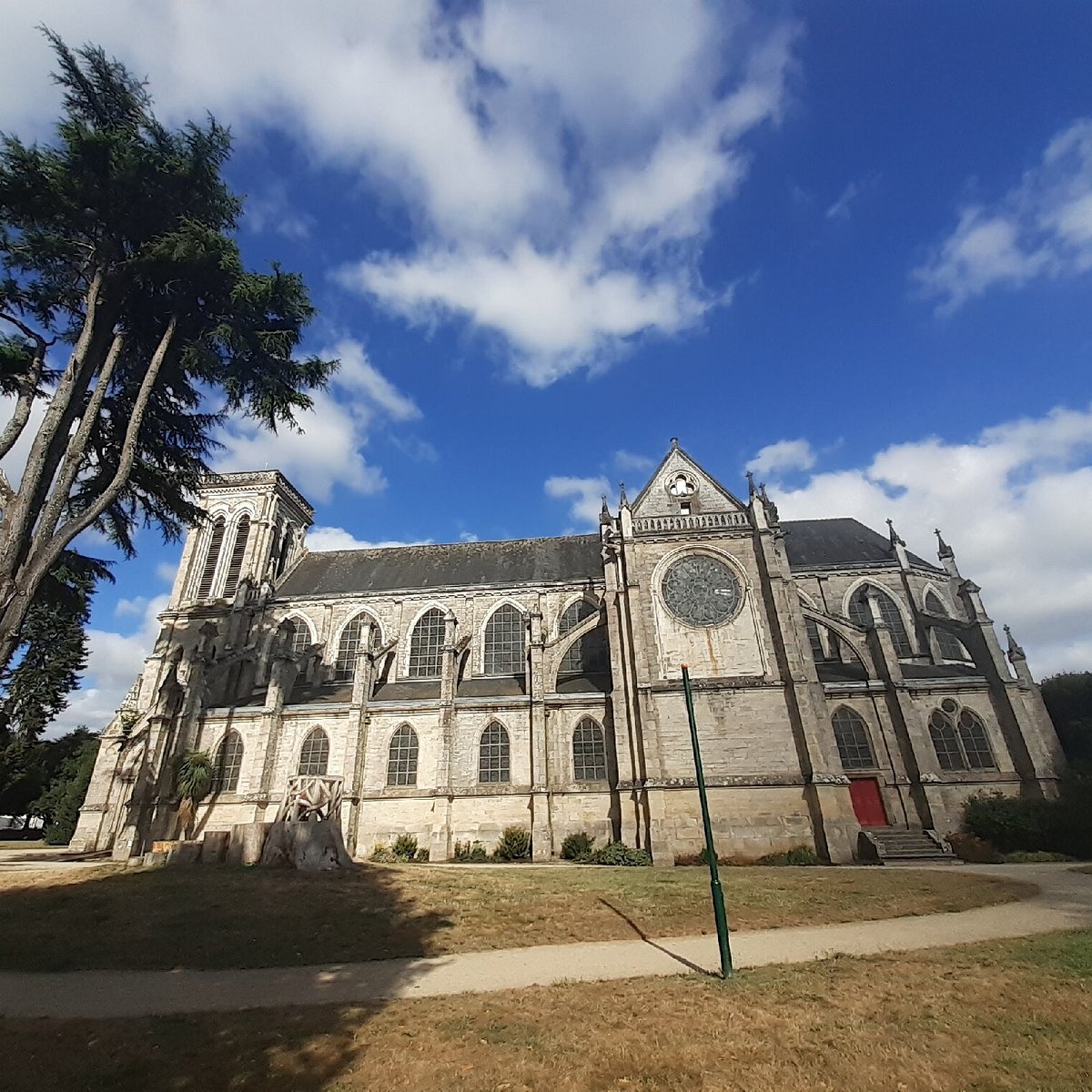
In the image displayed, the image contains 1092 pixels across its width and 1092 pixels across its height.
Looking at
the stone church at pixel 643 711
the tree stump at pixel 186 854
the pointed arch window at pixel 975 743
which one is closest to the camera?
the tree stump at pixel 186 854

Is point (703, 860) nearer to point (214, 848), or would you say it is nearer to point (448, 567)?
point (214, 848)

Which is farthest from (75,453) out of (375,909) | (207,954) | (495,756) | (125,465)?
(495,756)

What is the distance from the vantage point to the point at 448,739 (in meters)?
24.9

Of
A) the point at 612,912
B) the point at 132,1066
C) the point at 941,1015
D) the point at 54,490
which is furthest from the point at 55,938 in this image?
the point at 941,1015

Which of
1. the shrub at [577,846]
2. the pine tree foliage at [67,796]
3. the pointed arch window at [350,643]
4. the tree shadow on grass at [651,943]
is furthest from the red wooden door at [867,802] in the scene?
the pine tree foliage at [67,796]

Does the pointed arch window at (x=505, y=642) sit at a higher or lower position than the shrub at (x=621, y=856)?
higher

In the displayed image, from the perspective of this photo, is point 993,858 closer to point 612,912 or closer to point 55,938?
point 612,912

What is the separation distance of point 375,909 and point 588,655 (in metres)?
17.6

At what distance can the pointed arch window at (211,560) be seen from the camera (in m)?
35.6

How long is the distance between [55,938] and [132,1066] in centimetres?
746

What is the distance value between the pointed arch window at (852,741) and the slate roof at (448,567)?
12984 millimetres

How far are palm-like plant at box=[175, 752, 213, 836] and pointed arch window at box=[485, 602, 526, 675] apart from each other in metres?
12.7

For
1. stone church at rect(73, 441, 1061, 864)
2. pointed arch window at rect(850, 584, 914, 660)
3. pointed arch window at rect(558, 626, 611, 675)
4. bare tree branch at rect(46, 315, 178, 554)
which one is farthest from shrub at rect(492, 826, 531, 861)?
pointed arch window at rect(850, 584, 914, 660)

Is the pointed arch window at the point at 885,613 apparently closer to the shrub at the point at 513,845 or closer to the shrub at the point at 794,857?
the shrub at the point at 794,857
